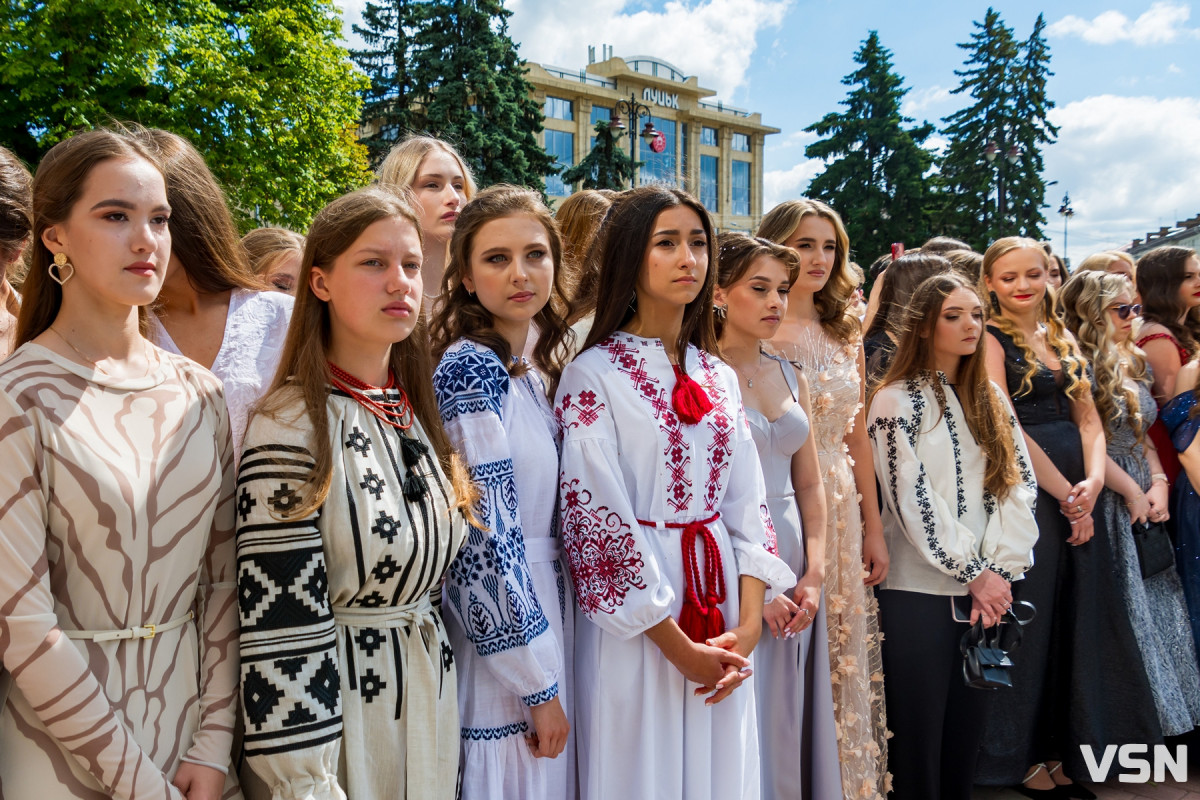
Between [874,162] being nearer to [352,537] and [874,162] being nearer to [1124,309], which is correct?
[1124,309]

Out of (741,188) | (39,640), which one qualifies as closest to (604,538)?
(39,640)

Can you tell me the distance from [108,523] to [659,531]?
1.44 meters

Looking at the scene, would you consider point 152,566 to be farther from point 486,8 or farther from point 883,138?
point 883,138

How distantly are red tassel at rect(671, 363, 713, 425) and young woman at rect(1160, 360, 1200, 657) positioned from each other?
3.49 metres

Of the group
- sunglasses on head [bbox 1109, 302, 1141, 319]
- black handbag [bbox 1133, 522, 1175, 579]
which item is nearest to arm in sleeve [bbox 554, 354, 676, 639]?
black handbag [bbox 1133, 522, 1175, 579]

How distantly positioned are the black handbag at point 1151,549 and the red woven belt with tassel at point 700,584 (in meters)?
3.10

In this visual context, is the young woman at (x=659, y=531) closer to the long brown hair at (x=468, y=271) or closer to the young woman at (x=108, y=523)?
the long brown hair at (x=468, y=271)

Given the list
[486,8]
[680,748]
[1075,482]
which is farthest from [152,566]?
[486,8]

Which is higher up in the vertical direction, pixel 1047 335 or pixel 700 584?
pixel 1047 335

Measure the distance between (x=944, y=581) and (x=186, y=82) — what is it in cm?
1643

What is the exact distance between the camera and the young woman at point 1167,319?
490 centimetres

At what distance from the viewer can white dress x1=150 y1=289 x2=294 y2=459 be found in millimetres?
2238

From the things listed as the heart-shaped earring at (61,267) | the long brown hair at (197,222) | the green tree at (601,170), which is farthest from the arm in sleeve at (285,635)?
the green tree at (601,170)

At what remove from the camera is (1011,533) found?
11.6 ft
